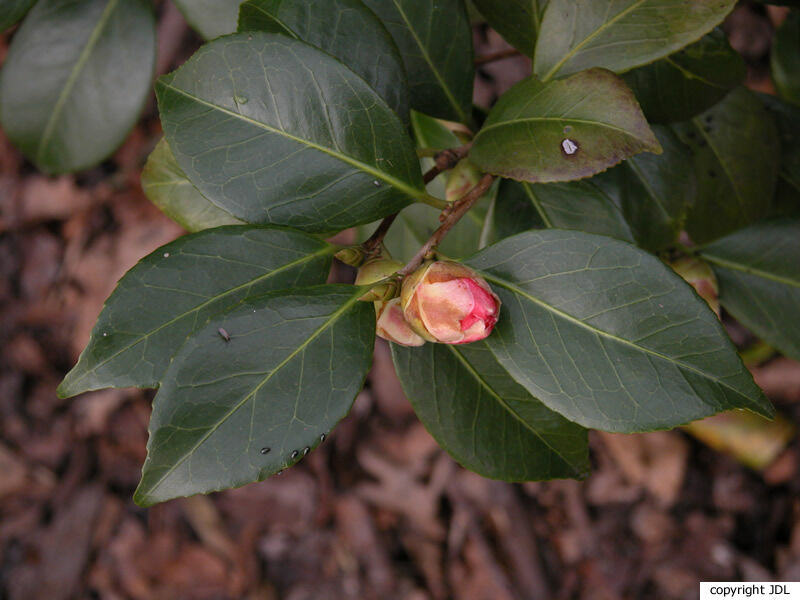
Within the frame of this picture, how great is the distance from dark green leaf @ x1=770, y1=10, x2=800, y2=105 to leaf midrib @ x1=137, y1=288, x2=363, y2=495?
96 cm

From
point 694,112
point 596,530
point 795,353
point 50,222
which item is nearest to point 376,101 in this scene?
point 694,112

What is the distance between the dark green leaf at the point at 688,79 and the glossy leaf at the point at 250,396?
53 centimetres

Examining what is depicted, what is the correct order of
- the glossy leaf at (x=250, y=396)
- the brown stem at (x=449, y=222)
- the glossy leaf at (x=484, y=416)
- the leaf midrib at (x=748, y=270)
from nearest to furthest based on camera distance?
the glossy leaf at (x=250, y=396) → the brown stem at (x=449, y=222) → the glossy leaf at (x=484, y=416) → the leaf midrib at (x=748, y=270)

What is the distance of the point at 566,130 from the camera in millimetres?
660

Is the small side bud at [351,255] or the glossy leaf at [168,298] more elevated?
the glossy leaf at [168,298]

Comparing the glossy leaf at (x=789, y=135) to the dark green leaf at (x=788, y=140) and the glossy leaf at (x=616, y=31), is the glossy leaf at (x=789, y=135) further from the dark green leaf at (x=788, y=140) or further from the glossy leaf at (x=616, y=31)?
the glossy leaf at (x=616, y=31)

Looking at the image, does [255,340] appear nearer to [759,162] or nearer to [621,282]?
[621,282]

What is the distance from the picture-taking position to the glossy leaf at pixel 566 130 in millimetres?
625

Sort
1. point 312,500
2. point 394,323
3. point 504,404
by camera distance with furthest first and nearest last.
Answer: point 312,500
point 504,404
point 394,323

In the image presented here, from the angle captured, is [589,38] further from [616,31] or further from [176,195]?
[176,195]

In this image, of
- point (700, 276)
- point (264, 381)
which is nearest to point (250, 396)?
point (264, 381)

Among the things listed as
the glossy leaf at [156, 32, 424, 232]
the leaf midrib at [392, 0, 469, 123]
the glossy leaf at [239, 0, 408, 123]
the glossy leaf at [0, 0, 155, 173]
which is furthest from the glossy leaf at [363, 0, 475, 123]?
the glossy leaf at [0, 0, 155, 173]

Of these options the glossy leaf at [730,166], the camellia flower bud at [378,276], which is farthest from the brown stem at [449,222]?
the glossy leaf at [730,166]

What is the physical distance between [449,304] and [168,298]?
0.89 ft
